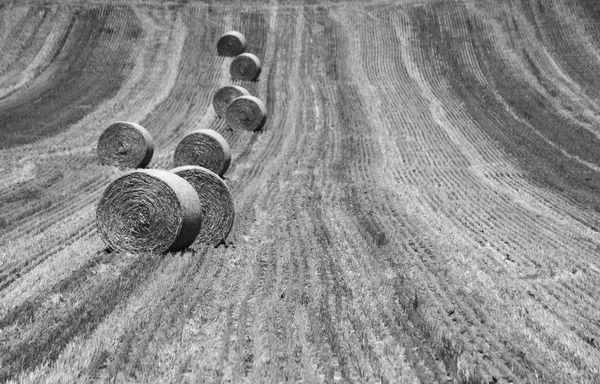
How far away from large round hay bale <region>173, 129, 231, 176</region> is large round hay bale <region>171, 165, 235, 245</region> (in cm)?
545

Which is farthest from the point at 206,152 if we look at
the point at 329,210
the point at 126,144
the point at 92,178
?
the point at 329,210

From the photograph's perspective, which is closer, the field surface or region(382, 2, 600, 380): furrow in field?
the field surface

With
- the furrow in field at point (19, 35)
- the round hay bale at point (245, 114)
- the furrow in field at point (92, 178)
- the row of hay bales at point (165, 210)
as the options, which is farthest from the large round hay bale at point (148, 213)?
the furrow in field at point (19, 35)

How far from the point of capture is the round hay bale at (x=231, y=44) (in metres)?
34.9

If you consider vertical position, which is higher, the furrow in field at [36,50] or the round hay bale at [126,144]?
the round hay bale at [126,144]

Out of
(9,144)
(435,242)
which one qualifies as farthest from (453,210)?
(9,144)

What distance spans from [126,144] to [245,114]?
7.66 metres

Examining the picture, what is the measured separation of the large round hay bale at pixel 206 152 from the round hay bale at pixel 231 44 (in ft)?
67.2

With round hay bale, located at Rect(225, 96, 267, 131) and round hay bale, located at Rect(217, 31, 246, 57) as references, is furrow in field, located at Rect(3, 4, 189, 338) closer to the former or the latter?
round hay bale, located at Rect(217, 31, 246, 57)

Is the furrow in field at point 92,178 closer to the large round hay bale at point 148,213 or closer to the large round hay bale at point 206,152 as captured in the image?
the large round hay bale at point 148,213

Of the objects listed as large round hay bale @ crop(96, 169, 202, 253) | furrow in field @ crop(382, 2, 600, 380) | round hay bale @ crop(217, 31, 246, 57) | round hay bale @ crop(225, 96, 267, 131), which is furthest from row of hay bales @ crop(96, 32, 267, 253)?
round hay bale @ crop(217, 31, 246, 57)

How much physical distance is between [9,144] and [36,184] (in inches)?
216

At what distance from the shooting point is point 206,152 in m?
15.8

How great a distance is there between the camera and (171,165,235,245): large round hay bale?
9797mm
